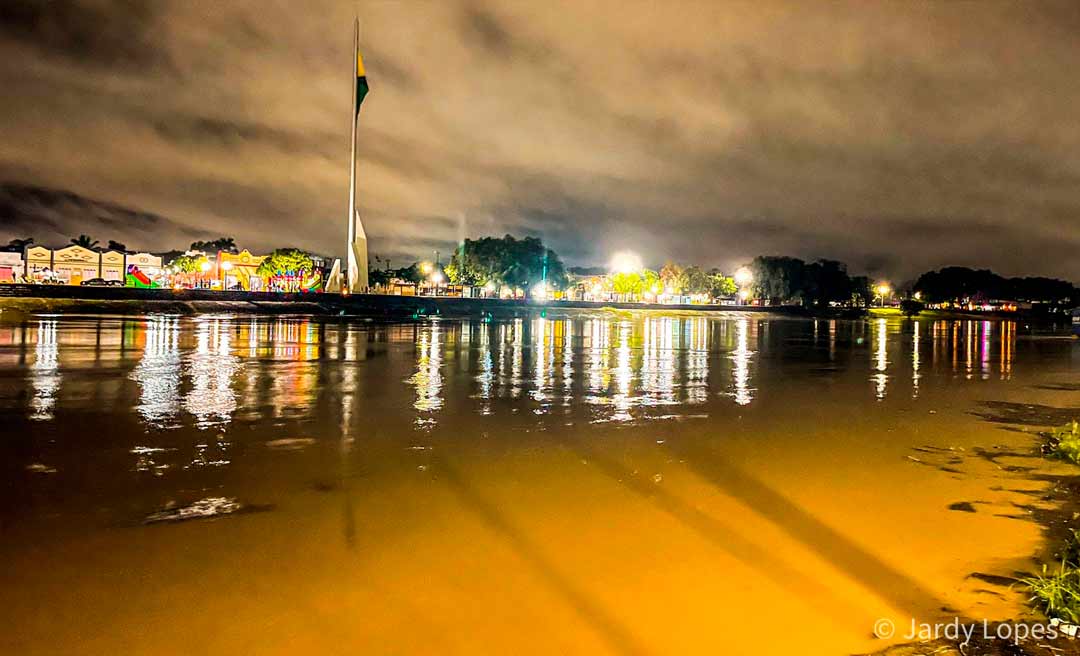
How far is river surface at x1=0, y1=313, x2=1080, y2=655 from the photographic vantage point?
15.7 feet

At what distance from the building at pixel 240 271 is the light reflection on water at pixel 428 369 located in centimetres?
10195

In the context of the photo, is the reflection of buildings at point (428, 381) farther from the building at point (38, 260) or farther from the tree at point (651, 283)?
the tree at point (651, 283)

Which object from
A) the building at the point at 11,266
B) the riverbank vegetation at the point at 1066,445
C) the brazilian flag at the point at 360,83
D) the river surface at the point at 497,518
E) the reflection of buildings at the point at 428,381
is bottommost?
the river surface at the point at 497,518

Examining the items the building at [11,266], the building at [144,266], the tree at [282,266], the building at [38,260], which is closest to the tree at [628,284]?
the tree at [282,266]

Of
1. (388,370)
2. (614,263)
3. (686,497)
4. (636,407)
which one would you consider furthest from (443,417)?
(614,263)

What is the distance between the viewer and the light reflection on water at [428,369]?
1388cm

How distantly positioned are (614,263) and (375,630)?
144222mm

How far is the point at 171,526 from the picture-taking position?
21.2 ft

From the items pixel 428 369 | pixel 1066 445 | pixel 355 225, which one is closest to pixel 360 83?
pixel 355 225

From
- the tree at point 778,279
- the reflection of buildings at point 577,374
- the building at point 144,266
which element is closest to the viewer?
the reflection of buildings at point 577,374

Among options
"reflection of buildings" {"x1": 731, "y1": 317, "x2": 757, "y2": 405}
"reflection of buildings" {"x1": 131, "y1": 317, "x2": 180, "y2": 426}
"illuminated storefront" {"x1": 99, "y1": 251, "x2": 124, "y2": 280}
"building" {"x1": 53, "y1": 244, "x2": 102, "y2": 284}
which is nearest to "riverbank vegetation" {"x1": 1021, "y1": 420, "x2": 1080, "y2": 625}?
"reflection of buildings" {"x1": 731, "y1": 317, "x2": 757, "y2": 405}

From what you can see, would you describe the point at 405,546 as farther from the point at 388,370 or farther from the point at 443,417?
the point at 388,370

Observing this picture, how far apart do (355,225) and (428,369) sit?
176ft

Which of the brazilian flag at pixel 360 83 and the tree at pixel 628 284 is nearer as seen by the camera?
the brazilian flag at pixel 360 83
